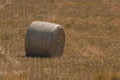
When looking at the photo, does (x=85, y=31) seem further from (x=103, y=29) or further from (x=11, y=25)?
(x=11, y=25)

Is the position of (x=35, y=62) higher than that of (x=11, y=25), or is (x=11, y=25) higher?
(x=35, y=62)

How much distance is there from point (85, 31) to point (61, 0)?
908 cm

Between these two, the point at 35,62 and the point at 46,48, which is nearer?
the point at 35,62

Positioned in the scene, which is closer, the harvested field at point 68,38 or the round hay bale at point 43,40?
the harvested field at point 68,38

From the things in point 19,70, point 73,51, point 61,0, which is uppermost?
point 19,70

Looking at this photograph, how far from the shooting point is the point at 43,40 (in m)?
18.3

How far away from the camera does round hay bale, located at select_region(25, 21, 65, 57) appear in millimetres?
Result: 18250

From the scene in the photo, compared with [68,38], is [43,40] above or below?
above

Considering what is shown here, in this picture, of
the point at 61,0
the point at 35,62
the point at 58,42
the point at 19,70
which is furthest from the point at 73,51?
the point at 61,0

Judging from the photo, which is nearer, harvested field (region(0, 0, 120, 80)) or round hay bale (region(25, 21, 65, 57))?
harvested field (region(0, 0, 120, 80))

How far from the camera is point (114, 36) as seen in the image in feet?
80.8

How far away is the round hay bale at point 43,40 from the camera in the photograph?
1825cm

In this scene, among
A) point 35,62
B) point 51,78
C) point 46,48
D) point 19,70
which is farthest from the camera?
point 46,48

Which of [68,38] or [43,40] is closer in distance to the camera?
[43,40]
